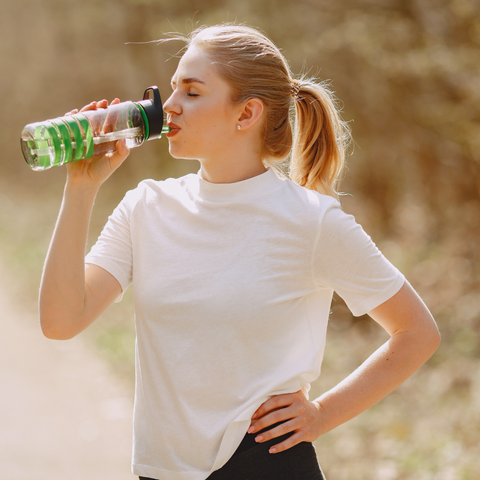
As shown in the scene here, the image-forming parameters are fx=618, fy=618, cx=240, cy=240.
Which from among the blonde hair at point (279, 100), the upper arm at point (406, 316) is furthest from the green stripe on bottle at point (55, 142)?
the upper arm at point (406, 316)

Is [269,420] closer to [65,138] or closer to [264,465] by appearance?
[264,465]

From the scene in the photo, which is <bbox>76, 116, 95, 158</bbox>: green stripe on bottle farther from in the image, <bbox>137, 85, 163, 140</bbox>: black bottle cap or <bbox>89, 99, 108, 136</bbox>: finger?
<bbox>137, 85, 163, 140</bbox>: black bottle cap

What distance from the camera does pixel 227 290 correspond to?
5.40ft

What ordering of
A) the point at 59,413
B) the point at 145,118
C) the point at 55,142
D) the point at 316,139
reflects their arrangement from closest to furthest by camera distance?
the point at 55,142
the point at 145,118
the point at 316,139
the point at 59,413

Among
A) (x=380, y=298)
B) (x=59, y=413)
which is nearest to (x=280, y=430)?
(x=380, y=298)

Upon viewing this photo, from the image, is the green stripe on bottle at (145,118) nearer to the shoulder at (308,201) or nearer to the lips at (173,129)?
the lips at (173,129)

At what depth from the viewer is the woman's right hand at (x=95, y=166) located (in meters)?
1.74

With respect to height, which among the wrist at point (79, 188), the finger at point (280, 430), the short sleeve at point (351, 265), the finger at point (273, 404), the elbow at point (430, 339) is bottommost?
the finger at point (280, 430)

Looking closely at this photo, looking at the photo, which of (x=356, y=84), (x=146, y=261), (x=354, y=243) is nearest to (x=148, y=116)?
(x=146, y=261)

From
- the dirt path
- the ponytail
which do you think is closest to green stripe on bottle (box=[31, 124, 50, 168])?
the ponytail

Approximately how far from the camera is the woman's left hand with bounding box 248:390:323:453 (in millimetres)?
1661

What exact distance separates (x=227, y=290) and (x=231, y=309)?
5 cm

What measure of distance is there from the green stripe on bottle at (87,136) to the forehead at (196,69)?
0.29m

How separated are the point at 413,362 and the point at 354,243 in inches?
15.9
